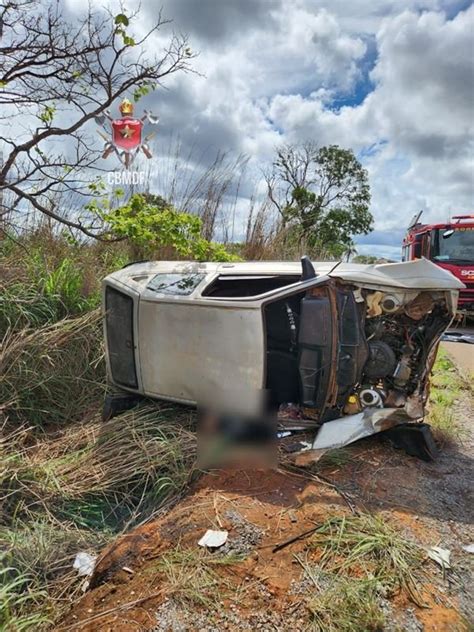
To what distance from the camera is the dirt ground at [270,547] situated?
2.01 meters

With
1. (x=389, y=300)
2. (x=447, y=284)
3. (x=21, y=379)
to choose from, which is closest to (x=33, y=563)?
(x=21, y=379)

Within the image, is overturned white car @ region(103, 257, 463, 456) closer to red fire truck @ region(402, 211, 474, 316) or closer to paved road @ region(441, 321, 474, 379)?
paved road @ region(441, 321, 474, 379)

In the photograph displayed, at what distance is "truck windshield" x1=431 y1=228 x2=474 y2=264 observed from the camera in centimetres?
1066

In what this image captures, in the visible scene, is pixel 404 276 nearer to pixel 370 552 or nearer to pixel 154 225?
pixel 370 552

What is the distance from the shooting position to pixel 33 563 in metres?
2.40

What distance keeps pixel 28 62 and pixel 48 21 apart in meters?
0.42

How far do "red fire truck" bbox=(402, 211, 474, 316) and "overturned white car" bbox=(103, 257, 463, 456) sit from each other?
7724 millimetres

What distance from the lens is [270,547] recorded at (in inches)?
97.6

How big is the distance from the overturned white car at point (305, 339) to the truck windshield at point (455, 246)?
8037 millimetres

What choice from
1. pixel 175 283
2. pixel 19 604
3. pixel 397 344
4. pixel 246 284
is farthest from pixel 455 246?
pixel 19 604

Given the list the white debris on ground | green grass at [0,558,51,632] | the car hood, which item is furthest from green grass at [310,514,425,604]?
the car hood

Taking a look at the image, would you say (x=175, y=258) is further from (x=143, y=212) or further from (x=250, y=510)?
(x=250, y=510)

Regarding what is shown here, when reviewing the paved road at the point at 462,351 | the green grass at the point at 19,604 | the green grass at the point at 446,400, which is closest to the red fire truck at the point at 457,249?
the paved road at the point at 462,351

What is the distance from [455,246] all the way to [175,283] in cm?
903
